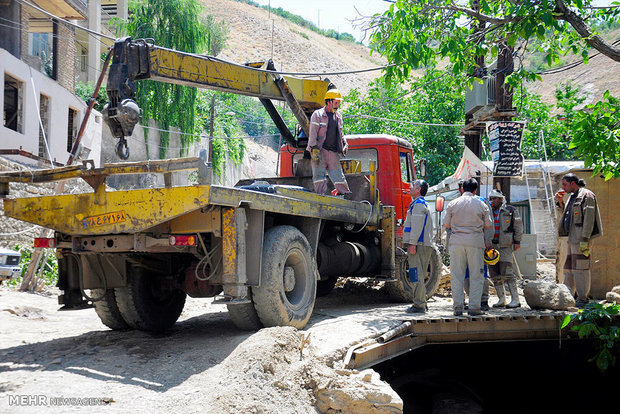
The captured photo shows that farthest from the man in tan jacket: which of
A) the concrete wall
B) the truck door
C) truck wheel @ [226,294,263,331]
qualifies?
the concrete wall

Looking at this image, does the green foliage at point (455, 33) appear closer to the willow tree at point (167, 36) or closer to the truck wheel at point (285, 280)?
the truck wheel at point (285, 280)

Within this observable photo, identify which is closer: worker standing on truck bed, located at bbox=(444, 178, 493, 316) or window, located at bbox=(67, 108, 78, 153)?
worker standing on truck bed, located at bbox=(444, 178, 493, 316)

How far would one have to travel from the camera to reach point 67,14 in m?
20.7

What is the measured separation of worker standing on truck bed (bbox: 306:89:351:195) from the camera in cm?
803

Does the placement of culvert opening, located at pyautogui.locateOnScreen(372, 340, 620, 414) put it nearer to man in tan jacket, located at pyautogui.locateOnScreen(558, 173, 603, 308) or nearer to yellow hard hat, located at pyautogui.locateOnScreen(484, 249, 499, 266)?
man in tan jacket, located at pyautogui.locateOnScreen(558, 173, 603, 308)

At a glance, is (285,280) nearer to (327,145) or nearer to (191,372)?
(191,372)

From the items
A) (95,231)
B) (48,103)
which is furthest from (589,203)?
(48,103)

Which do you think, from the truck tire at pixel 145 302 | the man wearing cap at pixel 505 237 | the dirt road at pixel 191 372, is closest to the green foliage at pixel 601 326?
the man wearing cap at pixel 505 237

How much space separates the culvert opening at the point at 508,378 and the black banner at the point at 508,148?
3.47 m

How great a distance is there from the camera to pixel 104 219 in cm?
572

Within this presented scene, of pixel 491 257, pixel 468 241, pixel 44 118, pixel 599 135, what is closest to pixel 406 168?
pixel 491 257

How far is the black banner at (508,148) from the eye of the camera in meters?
12.0

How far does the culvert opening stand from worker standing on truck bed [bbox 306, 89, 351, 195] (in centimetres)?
281

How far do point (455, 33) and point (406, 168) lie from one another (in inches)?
104
